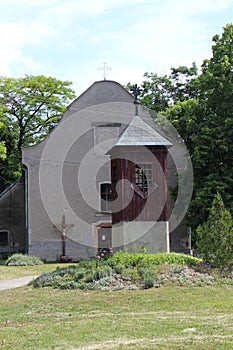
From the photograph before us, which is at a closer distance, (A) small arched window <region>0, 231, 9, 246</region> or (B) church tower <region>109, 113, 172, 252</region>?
(B) church tower <region>109, 113, 172, 252</region>

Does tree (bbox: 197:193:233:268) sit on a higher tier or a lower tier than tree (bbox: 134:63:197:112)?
lower

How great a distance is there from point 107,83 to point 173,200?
6.88 meters

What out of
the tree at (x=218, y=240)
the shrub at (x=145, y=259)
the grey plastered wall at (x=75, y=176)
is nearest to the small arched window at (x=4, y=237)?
the grey plastered wall at (x=75, y=176)

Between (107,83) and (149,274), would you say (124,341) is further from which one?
(107,83)

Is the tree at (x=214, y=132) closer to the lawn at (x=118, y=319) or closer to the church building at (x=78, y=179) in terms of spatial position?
the church building at (x=78, y=179)

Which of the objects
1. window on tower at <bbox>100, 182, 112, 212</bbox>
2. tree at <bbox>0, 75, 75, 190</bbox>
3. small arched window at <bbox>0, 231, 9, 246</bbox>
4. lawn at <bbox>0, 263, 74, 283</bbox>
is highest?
tree at <bbox>0, 75, 75, 190</bbox>

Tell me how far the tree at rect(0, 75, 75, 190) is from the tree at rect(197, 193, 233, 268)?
2253cm

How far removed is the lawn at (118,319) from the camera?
832 centimetres

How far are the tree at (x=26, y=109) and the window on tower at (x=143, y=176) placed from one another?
2007 centimetres

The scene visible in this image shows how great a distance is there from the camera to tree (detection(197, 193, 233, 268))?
15.4 meters

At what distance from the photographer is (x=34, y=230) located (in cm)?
2758

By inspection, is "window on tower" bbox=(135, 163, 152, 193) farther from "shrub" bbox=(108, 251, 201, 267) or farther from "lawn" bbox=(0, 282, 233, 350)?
"lawn" bbox=(0, 282, 233, 350)

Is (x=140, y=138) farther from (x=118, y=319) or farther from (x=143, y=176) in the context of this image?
(x=118, y=319)

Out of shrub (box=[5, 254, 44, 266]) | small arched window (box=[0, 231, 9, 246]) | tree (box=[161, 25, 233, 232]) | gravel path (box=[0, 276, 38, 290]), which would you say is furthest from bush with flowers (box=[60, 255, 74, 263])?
gravel path (box=[0, 276, 38, 290])
